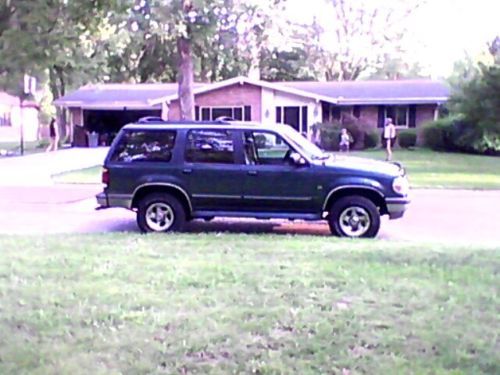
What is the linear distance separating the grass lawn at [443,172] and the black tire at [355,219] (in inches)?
350

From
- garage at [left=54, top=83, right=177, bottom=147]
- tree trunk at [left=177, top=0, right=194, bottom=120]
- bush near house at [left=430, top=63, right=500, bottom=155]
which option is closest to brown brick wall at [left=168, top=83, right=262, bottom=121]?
garage at [left=54, top=83, right=177, bottom=147]

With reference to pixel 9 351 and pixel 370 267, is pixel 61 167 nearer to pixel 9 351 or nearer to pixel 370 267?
pixel 370 267

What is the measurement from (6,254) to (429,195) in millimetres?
11885

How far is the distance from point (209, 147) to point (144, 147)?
1081 millimetres

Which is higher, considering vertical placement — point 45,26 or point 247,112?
point 247,112

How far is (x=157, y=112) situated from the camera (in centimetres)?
4378

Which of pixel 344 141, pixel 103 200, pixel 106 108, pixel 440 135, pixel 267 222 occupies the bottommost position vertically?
pixel 267 222

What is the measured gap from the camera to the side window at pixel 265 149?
11.2 metres

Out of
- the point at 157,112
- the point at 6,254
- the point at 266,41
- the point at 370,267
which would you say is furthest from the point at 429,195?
the point at 157,112

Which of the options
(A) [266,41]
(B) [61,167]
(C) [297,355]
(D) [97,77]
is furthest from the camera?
(D) [97,77]

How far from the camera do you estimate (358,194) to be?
36.2ft

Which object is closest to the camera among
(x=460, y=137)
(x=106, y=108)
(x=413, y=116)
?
(x=460, y=137)

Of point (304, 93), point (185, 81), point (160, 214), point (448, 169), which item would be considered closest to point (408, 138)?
point (304, 93)

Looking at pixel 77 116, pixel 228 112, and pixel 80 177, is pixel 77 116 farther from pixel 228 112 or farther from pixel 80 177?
pixel 80 177
